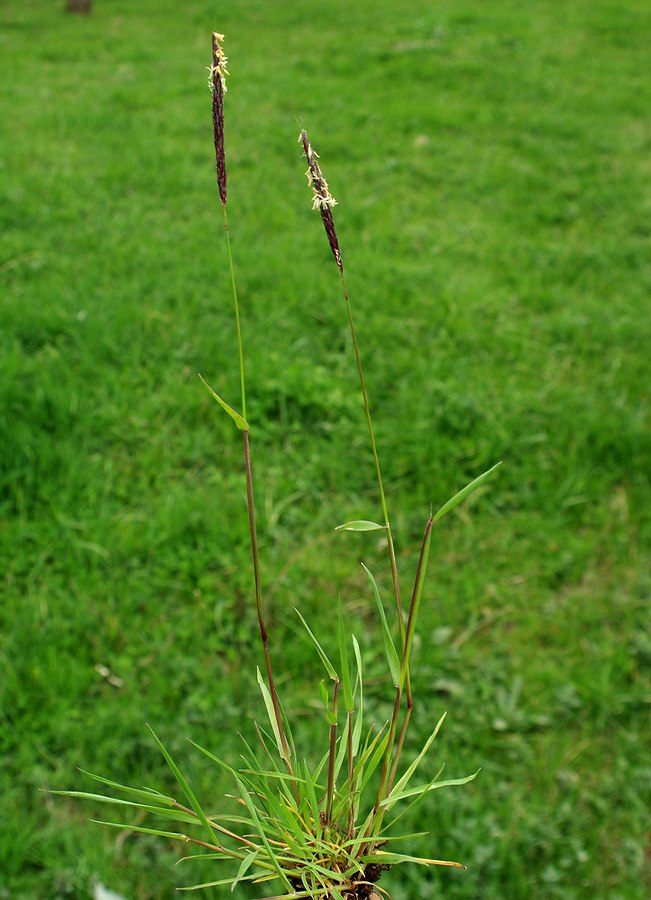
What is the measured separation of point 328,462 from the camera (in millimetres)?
2961

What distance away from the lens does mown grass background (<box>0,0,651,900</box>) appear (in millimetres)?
2098

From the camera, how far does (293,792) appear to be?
0.65 meters

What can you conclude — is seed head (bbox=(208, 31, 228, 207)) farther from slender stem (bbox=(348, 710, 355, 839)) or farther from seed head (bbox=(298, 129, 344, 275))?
slender stem (bbox=(348, 710, 355, 839))

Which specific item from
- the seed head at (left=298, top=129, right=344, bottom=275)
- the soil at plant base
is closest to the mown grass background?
the soil at plant base

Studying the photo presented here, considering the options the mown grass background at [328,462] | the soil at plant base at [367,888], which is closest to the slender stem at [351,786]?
the soil at plant base at [367,888]

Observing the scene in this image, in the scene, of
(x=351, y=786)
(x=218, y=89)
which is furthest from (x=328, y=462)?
(x=218, y=89)

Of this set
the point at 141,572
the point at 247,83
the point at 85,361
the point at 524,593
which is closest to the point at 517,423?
the point at 524,593

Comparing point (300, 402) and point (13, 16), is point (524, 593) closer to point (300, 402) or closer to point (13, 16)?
point (300, 402)

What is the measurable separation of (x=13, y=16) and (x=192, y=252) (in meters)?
7.33

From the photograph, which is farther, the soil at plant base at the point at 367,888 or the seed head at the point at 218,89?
the soil at plant base at the point at 367,888

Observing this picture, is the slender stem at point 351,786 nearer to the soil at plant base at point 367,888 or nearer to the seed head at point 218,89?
the soil at plant base at point 367,888

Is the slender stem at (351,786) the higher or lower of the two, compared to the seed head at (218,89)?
lower

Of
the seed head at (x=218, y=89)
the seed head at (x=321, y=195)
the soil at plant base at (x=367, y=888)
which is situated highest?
the seed head at (x=218, y=89)

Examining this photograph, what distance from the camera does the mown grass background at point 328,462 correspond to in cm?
210
